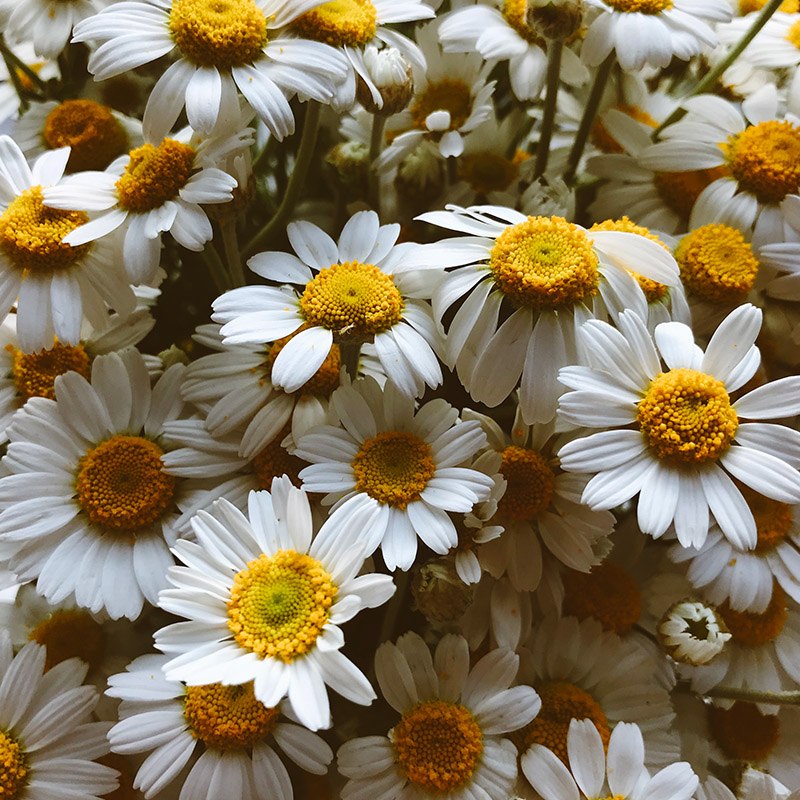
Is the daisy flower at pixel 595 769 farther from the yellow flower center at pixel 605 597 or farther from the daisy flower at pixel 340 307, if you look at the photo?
the daisy flower at pixel 340 307

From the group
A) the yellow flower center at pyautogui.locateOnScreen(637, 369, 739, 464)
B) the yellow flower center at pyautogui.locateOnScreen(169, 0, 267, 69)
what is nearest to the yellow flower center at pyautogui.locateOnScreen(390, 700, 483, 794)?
the yellow flower center at pyautogui.locateOnScreen(637, 369, 739, 464)

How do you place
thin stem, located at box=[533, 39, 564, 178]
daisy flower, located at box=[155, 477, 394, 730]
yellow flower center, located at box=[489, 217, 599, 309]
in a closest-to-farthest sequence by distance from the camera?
daisy flower, located at box=[155, 477, 394, 730], yellow flower center, located at box=[489, 217, 599, 309], thin stem, located at box=[533, 39, 564, 178]

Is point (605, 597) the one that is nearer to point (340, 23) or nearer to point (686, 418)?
point (686, 418)

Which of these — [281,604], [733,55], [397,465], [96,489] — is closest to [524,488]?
[397,465]

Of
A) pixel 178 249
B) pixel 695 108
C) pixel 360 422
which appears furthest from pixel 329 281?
pixel 695 108

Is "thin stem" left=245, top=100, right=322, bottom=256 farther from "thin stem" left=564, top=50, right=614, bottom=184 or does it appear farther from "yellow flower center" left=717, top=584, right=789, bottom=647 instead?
"yellow flower center" left=717, top=584, right=789, bottom=647

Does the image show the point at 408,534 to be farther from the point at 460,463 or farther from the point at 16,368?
the point at 16,368

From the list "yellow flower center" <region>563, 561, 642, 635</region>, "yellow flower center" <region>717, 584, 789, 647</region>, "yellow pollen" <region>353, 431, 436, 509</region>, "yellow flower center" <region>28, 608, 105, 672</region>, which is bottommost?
"yellow flower center" <region>28, 608, 105, 672</region>
